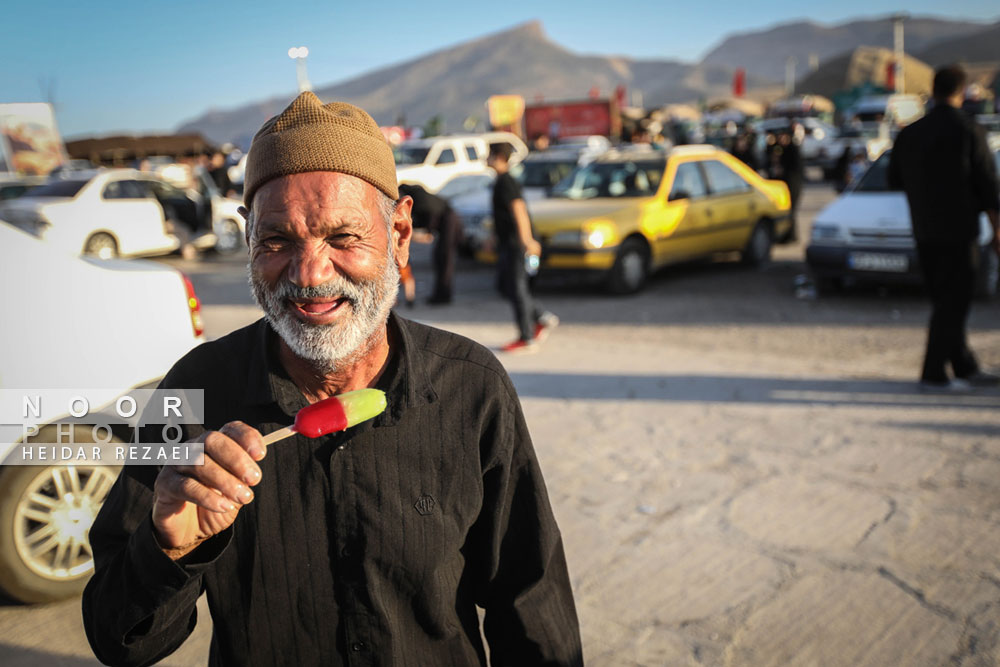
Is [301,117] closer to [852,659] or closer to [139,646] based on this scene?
[139,646]

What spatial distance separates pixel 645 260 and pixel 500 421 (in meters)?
9.33

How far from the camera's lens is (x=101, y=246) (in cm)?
1370

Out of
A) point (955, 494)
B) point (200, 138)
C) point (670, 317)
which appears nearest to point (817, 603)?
point (955, 494)

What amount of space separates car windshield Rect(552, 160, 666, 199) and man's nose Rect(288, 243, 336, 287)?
32.2 feet

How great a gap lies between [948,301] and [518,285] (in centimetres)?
346

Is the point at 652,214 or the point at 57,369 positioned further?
the point at 652,214

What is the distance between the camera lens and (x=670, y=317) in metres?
9.41

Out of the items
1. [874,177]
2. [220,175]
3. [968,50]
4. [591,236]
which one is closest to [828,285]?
[874,177]

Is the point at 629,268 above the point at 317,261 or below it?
below

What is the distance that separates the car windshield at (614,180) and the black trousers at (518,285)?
3845mm

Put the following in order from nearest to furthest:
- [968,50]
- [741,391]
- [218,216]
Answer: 1. [741,391]
2. [218,216]
3. [968,50]

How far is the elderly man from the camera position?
5.09 ft

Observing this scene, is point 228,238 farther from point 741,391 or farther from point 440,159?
point 741,391

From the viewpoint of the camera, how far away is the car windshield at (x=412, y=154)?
18422mm
